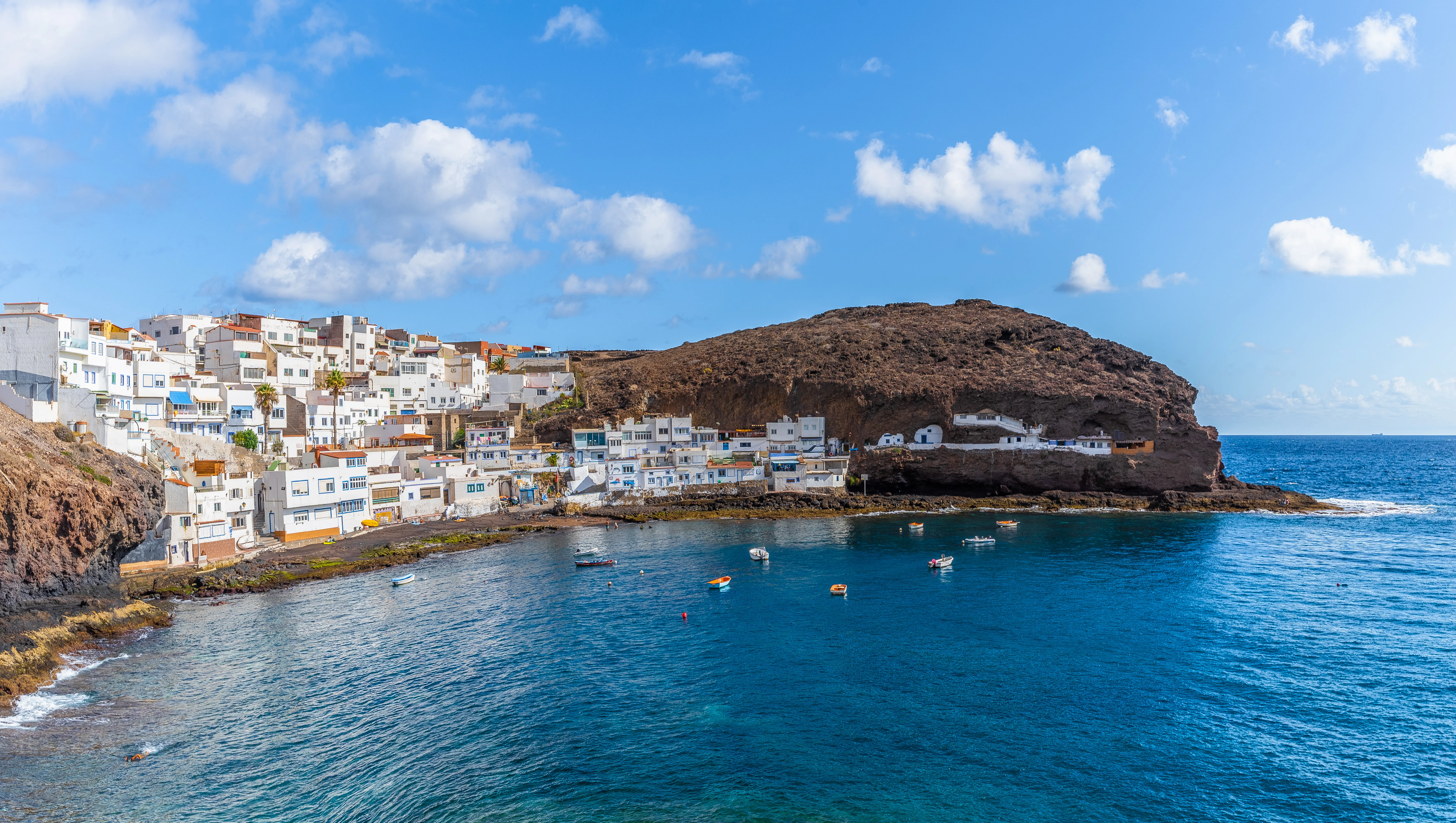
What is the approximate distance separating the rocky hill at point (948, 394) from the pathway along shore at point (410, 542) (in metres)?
4.26

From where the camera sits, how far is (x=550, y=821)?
23375 mm

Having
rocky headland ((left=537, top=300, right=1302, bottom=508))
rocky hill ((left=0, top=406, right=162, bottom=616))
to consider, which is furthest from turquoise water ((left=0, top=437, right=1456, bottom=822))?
rocky headland ((left=537, top=300, right=1302, bottom=508))

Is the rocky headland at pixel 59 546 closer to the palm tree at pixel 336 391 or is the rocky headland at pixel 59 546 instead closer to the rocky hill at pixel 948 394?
the palm tree at pixel 336 391

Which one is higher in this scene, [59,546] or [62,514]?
[62,514]

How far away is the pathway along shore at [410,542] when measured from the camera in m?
37.4

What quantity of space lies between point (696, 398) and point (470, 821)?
95.7 m

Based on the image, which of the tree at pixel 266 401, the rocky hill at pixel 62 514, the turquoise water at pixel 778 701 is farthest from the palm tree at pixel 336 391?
the turquoise water at pixel 778 701

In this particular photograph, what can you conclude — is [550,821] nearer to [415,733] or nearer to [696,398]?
[415,733]

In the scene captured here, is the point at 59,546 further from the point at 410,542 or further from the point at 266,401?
the point at 266,401

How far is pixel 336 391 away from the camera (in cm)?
8669

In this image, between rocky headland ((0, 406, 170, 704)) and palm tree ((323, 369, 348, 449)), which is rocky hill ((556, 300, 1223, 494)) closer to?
palm tree ((323, 369, 348, 449))

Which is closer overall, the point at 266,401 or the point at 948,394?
the point at 266,401

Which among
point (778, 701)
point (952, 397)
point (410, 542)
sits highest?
point (952, 397)

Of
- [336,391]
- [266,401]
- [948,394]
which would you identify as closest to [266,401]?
[266,401]
